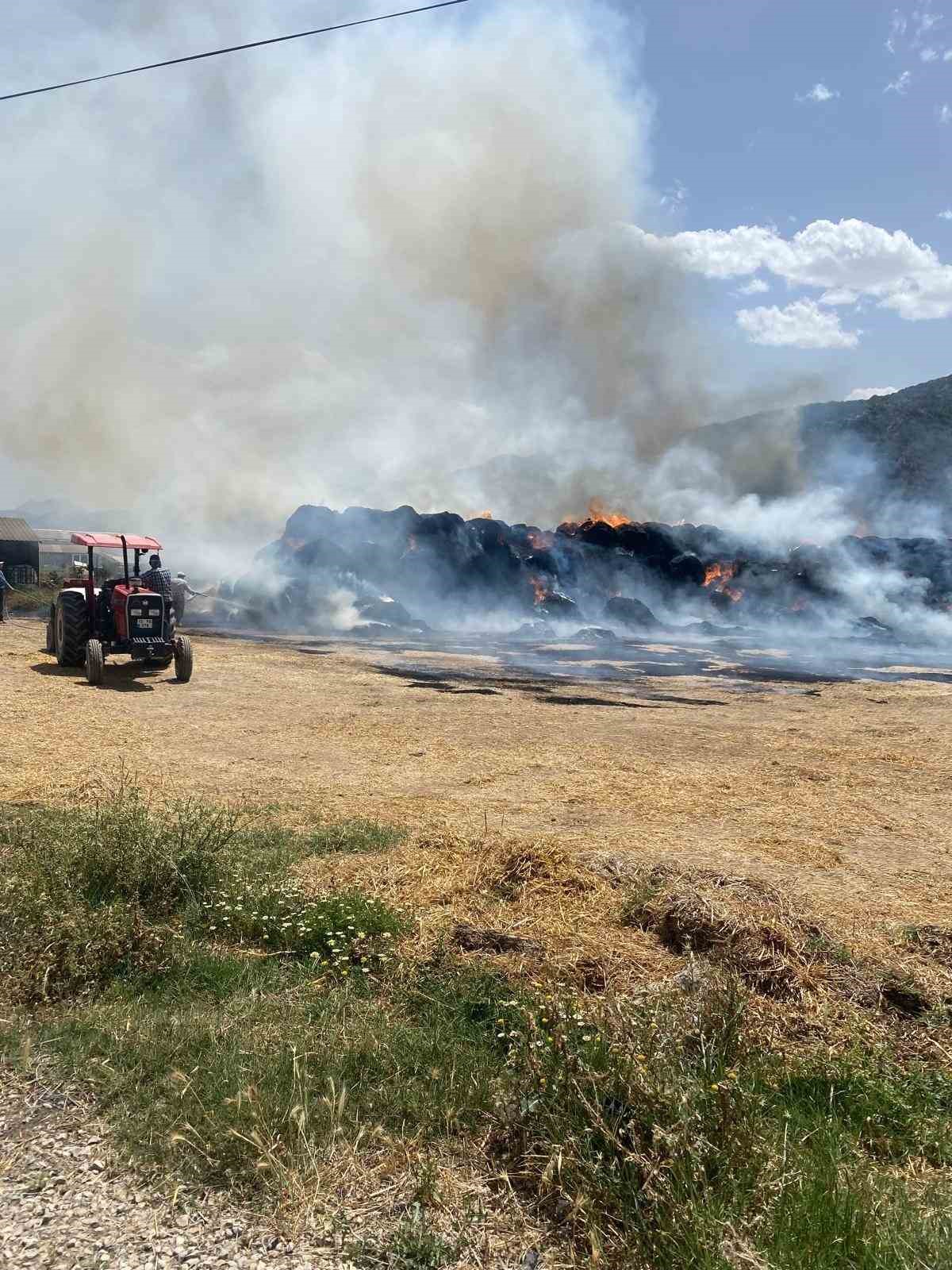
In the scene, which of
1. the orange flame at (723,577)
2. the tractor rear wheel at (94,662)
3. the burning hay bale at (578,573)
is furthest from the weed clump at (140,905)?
the orange flame at (723,577)

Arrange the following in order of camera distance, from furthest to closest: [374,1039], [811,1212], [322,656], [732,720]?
[322,656] → [732,720] → [374,1039] → [811,1212]

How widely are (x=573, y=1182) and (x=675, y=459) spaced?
205 feet

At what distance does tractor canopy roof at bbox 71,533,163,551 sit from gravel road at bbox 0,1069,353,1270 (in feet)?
40.4

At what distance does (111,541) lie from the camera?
15.0m

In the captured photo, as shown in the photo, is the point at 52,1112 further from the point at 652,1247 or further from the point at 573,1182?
the point at 652,1247

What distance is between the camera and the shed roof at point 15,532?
115 ft

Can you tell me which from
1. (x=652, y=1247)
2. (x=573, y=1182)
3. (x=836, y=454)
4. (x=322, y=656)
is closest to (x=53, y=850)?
(x=573, y=1182)

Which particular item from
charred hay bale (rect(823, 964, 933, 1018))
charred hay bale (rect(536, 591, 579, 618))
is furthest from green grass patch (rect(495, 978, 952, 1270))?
charred hay bale (rect(536, 591, 579, 618))

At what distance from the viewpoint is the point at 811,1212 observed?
270 cm

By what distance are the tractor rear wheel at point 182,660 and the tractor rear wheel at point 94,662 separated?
1.26m

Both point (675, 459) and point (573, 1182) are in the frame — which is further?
point (675, 459)

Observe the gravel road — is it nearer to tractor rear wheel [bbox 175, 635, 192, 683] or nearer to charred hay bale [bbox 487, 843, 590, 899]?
charred hay bale [bbox 487, 843, 590, 899]

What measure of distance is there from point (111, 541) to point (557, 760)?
30.8 feet

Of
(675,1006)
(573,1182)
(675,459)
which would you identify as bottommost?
(573,1182)
